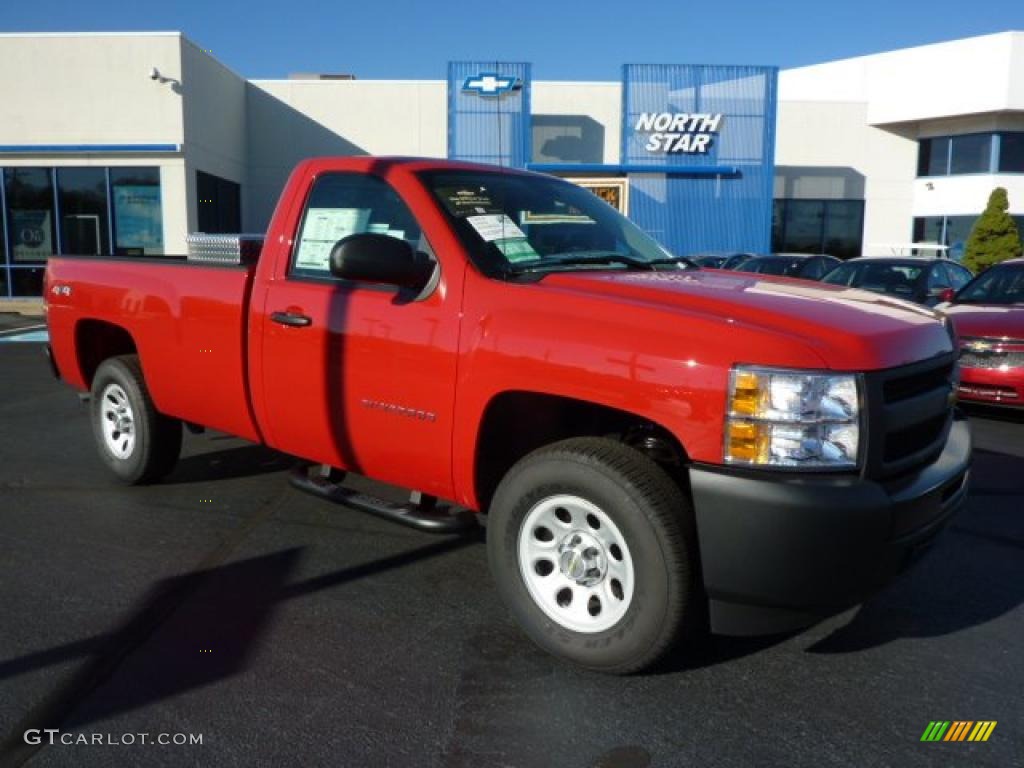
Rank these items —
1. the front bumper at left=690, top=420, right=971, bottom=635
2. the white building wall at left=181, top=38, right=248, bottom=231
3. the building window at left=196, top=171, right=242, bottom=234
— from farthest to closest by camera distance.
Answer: the building window at left=196, top=171, right=242, bottom=234, the white building wall at left=181, top=38, right=248, bottom=231, the front bumper at left=690, top=420, right=971, bottom=635

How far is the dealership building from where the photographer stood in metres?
20.0

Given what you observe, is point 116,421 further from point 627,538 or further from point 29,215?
point 29,215

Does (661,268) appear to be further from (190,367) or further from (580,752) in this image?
(190,367)

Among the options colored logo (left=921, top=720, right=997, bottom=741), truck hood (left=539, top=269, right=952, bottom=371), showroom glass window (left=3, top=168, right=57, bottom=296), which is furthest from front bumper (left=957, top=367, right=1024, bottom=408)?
showroom glass window (left=3, top=168, right=57, bottom=296)

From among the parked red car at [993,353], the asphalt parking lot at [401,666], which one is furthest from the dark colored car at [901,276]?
the asphalt parking lot at [401,666]

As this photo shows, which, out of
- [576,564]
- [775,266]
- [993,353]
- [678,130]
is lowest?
[576,564]

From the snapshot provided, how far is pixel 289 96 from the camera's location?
2823 cm

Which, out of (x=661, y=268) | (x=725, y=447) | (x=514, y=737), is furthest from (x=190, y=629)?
(x=661, y=268)

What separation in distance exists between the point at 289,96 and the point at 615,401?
28.0 metres

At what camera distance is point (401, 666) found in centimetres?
327

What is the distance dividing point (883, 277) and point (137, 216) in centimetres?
1692

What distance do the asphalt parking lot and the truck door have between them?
2.00ft

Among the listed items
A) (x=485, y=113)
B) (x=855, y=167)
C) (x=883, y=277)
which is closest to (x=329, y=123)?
(x=485, y=113)

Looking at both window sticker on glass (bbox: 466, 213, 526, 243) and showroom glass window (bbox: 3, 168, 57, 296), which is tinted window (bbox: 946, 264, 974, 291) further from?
showroom glass window (bbox: 3, 168, 57, 296)
